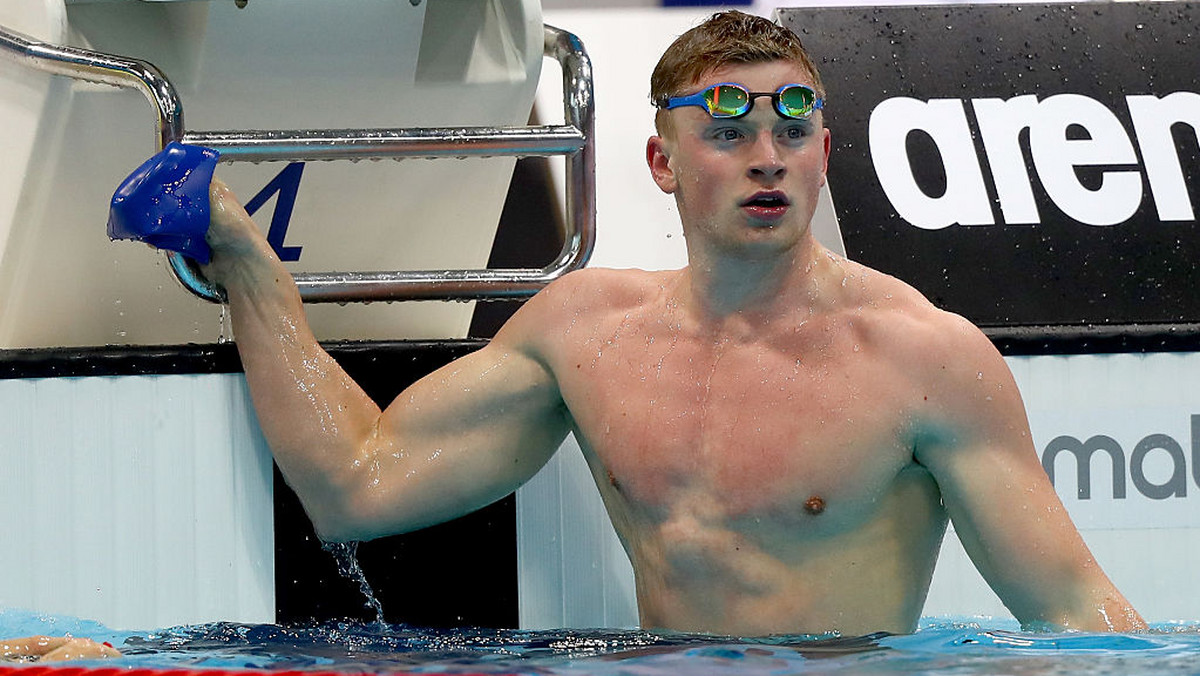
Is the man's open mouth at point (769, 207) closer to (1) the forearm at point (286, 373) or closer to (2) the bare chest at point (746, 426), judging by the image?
(2) the bare chest at point (746, 426)

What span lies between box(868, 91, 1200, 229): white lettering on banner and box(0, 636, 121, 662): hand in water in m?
2.31

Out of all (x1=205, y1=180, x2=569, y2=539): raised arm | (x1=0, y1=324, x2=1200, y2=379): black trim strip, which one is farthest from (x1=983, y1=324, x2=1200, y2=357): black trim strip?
(x1=205, y1=180, x2=569, y2=539): raised arm

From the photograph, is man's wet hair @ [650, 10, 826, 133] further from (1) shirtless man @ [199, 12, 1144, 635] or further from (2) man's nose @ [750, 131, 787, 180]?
(2) man's nose @ [750, 131, 787, 180]

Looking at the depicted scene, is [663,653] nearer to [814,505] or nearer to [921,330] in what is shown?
[814,505]

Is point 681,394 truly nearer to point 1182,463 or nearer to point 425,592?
point 425,592

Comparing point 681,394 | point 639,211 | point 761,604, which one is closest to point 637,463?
point 681,394

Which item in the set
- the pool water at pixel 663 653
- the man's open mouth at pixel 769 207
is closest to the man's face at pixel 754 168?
the man's open mouth at pixel 769 207

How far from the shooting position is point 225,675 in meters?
2.38

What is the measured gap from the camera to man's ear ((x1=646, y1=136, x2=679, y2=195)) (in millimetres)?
2744

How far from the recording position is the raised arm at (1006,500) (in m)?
2.55

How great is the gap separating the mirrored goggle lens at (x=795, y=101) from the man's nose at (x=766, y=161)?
2.1 inches

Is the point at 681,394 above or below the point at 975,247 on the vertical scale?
below

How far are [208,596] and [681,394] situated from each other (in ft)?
3.65

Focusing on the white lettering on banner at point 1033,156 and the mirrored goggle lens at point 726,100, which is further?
the white lettering on banner at point 1033,156
